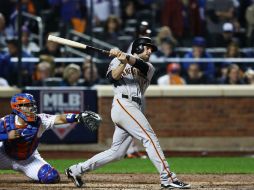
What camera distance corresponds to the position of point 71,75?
15570 millimetres

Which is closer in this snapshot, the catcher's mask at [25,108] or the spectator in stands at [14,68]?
the catcher's mask at [25,108]

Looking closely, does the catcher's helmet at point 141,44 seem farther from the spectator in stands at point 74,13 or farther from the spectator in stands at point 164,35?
the spectator in stands at point 74,13

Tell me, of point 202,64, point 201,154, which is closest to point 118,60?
point 201,154

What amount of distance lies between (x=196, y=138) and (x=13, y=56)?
3.61m

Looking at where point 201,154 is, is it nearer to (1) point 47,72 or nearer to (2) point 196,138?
(2) point 196,138

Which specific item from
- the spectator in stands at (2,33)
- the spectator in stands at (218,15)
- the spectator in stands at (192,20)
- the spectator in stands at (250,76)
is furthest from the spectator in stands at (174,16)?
the spectator in stands at (2,33)

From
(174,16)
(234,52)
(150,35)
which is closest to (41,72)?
(150,35)

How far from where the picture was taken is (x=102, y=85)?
15.9 m

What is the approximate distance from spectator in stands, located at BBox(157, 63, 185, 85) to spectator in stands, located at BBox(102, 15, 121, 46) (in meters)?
1.25

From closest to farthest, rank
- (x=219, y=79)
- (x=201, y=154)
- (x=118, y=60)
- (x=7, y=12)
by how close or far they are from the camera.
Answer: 1. (x=118, y=60)
2. (x=201, y=154)
3. (x=219, y=79)
4. (x=7, y=12)

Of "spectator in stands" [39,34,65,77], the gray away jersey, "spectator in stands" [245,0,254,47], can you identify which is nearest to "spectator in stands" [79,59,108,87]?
"spectator in stands" [39,34,65,77]

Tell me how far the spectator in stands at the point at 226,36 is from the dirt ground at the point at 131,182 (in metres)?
6.08

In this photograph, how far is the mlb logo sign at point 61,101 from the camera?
15641 mm

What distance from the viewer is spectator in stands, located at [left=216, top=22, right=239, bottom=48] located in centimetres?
1686
